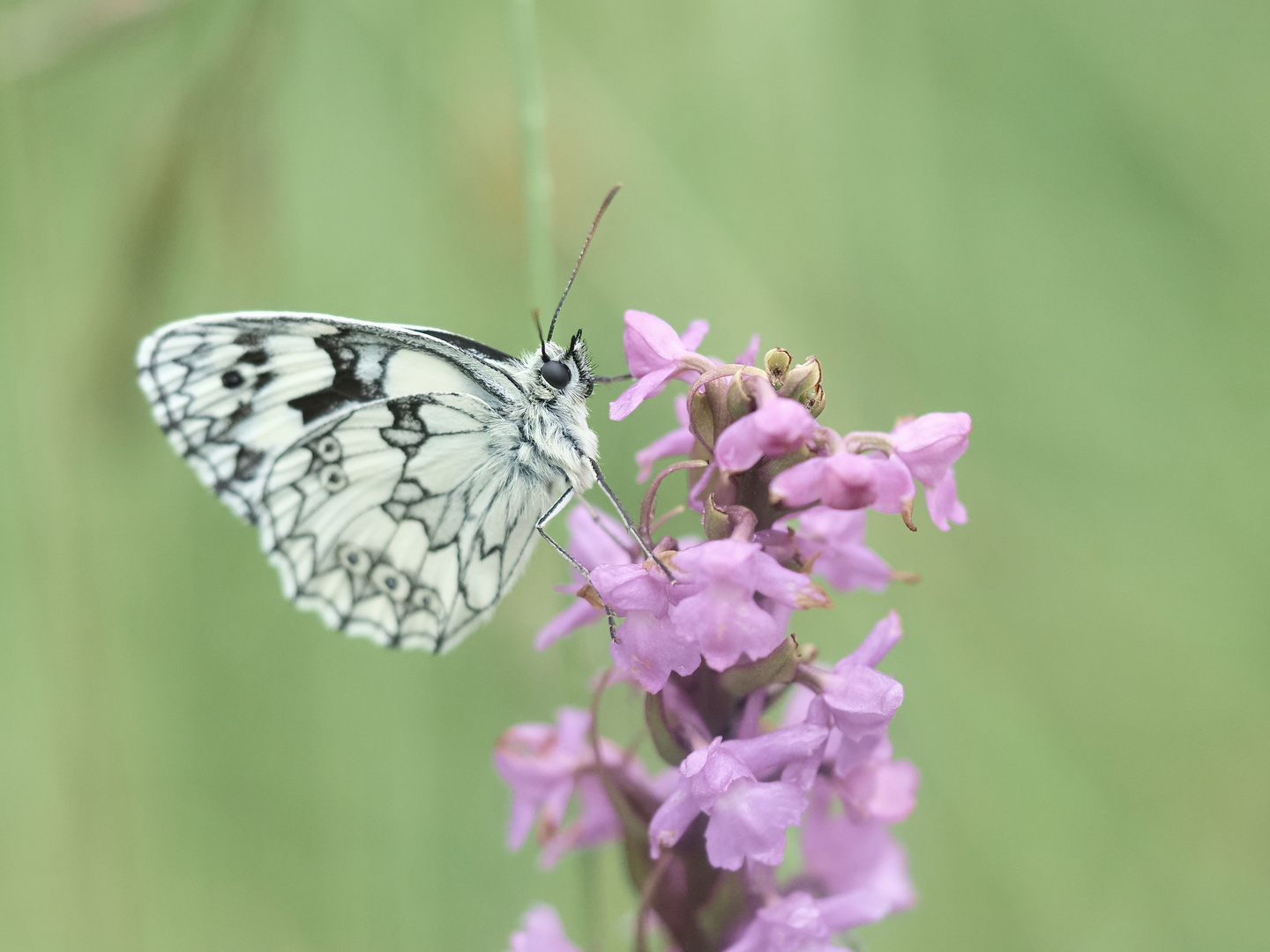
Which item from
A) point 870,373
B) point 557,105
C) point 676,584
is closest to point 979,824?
A: point 870,373

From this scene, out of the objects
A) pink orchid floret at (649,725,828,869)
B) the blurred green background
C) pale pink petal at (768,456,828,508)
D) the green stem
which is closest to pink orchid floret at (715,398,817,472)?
pale pink petal at (768,456,828,508)

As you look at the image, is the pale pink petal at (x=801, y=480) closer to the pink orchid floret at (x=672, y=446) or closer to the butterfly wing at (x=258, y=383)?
the pink orchid floret at (x=672, y=446)

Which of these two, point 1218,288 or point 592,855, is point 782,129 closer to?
point 1218,288

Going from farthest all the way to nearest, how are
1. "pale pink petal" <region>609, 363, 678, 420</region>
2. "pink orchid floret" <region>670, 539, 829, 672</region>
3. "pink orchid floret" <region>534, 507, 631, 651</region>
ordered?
"pink orchid floret" <region>534, 507, 631, 651</region>, "pale pink petal" <region>609, 363, 678, 420</region>, "pink orchid floret" <region>670, 539, 829, 672</region>

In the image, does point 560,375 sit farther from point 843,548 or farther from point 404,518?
point 843,548

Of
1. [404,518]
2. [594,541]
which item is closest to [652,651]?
[594,541]

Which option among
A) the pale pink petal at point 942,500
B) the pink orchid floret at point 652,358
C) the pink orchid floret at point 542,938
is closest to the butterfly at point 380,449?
the pink orchid floret at point 652,358

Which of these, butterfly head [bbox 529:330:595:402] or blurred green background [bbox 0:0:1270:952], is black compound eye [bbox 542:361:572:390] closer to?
butterfly head [bbox 529:330:595:402]
